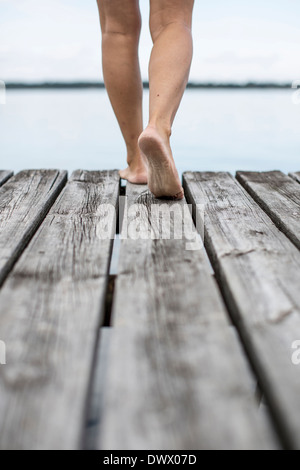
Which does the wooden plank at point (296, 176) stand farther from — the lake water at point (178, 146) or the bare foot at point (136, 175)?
the lake water at point (178, 146)

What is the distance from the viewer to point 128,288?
0.65 m

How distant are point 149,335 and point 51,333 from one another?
0.40 ft

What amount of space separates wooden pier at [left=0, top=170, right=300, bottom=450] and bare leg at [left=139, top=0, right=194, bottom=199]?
0.15 m

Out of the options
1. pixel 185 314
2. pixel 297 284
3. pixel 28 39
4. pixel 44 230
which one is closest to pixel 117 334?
pixel 185 314

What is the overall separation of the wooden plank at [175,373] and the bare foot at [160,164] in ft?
1.40

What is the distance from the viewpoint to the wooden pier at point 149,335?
0.39m

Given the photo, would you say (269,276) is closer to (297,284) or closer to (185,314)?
(297,284)

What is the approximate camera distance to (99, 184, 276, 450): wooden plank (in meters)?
0.38

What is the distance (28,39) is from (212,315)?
26948 mm

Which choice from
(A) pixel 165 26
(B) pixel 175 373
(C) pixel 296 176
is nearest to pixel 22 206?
(A) pixel 165 26

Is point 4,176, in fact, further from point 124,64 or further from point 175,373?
point 175,373

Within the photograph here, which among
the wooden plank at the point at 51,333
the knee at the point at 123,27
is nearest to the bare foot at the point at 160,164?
the wooden plank at the point at 51,333

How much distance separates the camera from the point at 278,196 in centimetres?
127

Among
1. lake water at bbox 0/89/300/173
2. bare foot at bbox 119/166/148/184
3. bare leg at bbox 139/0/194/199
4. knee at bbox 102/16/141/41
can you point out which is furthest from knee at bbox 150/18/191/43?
lake water at bbox 0/89/300/173
